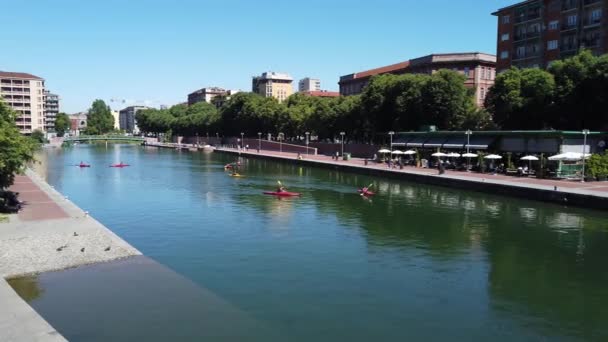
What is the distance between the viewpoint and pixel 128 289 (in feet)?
64.2

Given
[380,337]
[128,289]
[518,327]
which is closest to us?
[380,337]

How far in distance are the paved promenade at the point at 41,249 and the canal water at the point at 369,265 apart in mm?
1312

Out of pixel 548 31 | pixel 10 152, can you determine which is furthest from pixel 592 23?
pixel 10 152

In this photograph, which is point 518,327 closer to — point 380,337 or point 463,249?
point 380,337

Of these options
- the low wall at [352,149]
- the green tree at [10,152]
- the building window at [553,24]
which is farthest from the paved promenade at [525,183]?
the green tree at [10,152]

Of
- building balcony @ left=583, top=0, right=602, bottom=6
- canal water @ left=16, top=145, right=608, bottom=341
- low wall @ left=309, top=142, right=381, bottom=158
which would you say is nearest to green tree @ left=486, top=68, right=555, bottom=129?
building balcony @ left=583, top=0, right=602, bottom=6

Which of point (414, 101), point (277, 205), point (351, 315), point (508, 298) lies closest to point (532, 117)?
point (414, 101)

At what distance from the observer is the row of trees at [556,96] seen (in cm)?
5928

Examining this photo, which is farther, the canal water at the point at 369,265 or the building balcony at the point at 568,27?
the building balcony at the point at 568,27

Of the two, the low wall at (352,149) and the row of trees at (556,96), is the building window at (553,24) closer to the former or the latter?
the row of trees at (556,96)

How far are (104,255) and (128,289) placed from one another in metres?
4.10

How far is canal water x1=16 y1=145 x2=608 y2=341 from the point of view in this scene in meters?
17.2

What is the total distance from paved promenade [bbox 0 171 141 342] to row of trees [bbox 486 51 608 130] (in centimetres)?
5413

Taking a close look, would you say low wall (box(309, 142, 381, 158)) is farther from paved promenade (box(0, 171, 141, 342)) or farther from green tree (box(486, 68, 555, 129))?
paved promenade (box(0, 171, 141, 342))
